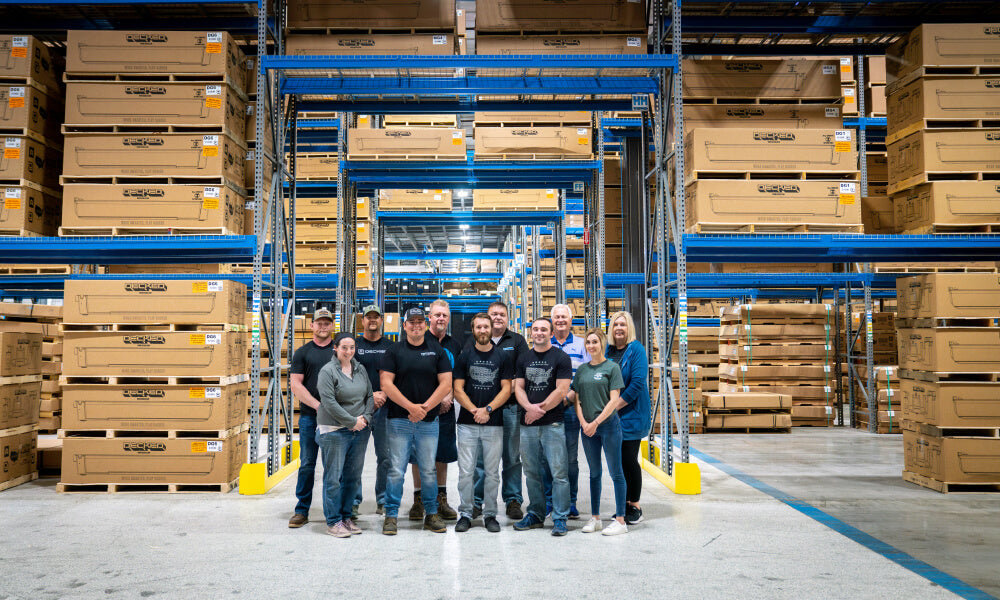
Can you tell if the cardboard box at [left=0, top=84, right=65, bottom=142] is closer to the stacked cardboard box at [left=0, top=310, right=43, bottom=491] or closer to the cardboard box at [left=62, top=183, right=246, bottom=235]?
the cardboard box at [left=62, top=183, right=246, bottom=235]

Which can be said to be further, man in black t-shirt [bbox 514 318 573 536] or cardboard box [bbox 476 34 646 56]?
cardboard box [bbox 476 34 646 56]

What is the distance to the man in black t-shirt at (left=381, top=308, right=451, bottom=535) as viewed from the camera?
19.3 feet

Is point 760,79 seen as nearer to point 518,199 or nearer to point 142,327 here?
point 518,199

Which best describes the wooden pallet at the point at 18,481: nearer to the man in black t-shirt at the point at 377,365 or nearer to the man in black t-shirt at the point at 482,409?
the man in black t-shirt at the point at 377,365

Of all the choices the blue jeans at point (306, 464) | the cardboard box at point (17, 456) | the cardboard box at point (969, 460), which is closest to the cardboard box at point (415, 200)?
the cardboard box at point (17, 456)

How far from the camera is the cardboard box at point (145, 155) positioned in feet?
25.0

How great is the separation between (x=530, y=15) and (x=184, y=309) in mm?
5390

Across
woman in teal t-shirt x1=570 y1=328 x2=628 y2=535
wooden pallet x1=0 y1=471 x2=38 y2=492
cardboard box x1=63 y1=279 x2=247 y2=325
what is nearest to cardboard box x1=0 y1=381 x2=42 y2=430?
wooden pallet x1=0 y1=471 x2=38 y2=492

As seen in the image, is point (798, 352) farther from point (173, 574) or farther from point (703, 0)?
point (173, 574)

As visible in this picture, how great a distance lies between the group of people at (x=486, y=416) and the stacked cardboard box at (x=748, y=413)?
740 cm

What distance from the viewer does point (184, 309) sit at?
7.65m

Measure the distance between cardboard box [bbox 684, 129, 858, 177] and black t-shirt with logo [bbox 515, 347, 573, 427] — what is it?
318 cm

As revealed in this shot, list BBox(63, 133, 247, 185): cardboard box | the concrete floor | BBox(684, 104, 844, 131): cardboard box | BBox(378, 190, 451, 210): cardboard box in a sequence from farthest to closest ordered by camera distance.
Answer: BBox(378, 190, 451, 210): cardboard box < BBox(684, 104, 844, 131): cardboard box < BBox(63, 133, 247, 185): cardboard box < the concrete floor

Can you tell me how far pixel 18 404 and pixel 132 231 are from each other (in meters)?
2.58
